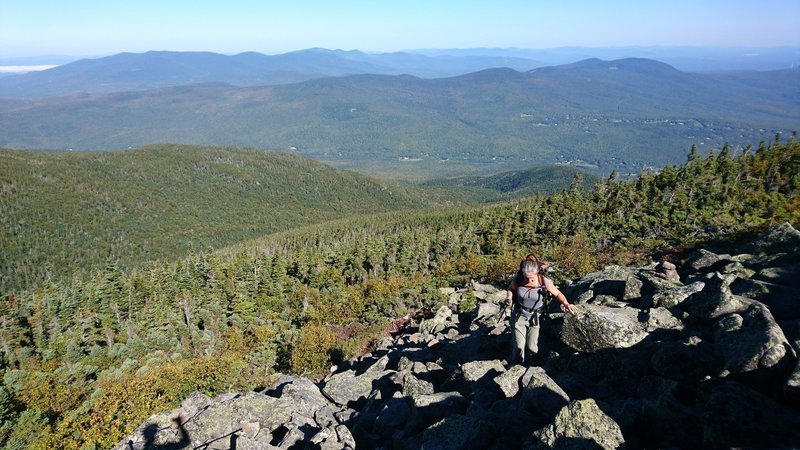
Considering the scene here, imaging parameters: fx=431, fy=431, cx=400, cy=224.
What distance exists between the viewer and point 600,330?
16.3 meters

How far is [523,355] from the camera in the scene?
17.7 meters

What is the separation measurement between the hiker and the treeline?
17.5 metres

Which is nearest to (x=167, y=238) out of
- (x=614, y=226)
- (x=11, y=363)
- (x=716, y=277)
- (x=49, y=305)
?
(x=49, y=305)

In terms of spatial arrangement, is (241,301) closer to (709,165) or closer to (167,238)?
(709,165)

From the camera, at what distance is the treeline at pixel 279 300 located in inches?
1182

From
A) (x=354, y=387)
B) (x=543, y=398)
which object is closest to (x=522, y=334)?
(x=543, y=398)

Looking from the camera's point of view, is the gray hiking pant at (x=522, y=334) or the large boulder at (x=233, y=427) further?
the gray hiking pant at (x=522, y=334)

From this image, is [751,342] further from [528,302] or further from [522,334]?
[522,334]

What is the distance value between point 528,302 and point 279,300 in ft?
172

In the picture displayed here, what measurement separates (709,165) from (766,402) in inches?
3387

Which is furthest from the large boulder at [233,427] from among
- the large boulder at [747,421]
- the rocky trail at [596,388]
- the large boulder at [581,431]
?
the large boulder at [747,421]

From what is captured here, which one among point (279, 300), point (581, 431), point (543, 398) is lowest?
point (279, 300)

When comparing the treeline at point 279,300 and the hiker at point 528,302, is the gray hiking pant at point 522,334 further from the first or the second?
the treeline at point 279,300

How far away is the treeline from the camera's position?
3002cm
